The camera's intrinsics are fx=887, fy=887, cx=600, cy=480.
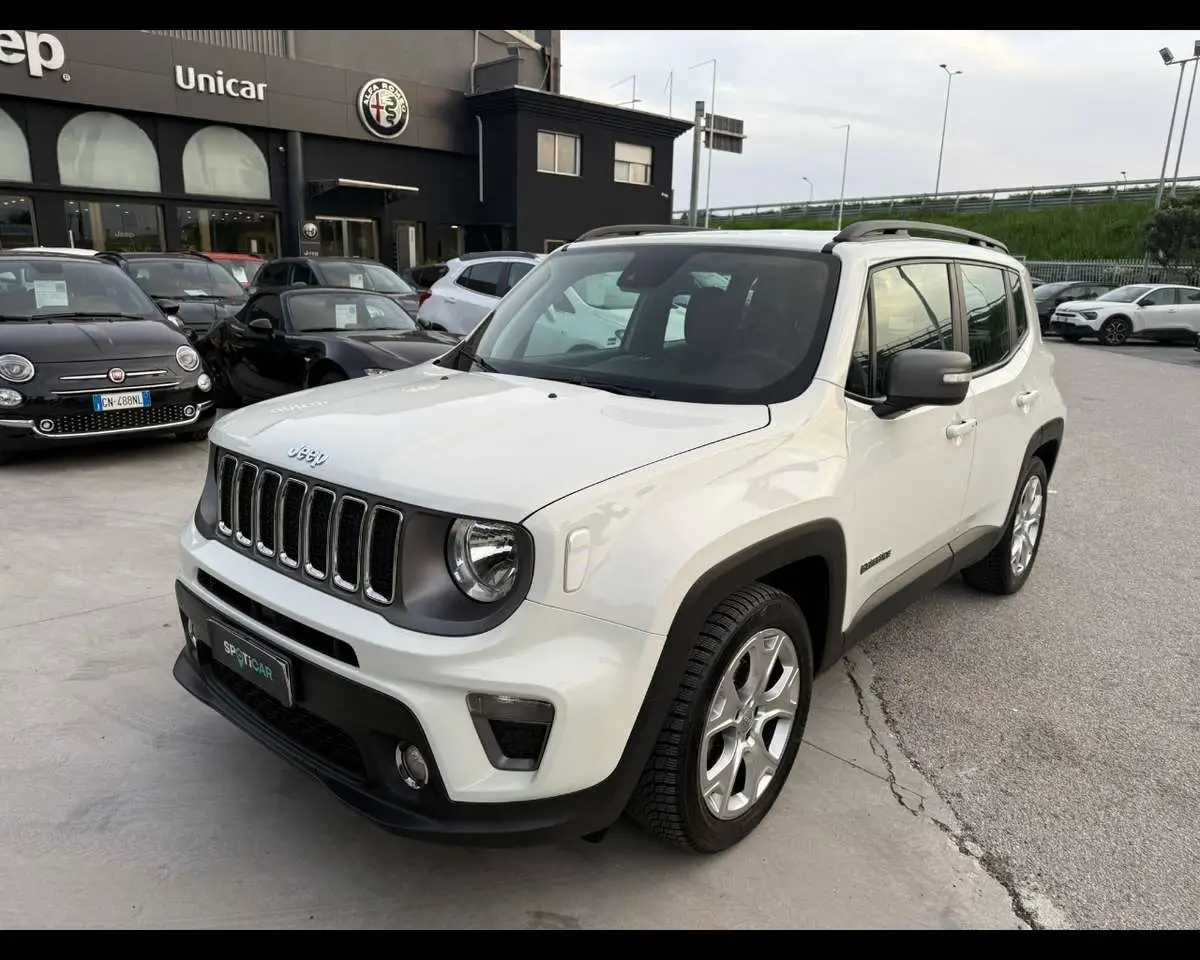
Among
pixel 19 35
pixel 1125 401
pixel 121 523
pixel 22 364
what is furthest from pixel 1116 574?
pixel 19 35

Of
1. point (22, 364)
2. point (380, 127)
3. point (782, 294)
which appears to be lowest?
point (22, 364)

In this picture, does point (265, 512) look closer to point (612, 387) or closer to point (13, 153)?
point (612, 387)

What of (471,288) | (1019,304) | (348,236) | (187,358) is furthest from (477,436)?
(348,236)

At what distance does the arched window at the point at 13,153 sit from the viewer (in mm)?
18703

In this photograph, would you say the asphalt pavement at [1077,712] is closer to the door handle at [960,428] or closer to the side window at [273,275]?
the door handle at [960,428]

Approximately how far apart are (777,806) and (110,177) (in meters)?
22.4

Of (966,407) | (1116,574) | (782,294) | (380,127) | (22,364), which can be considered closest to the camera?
(782,294)

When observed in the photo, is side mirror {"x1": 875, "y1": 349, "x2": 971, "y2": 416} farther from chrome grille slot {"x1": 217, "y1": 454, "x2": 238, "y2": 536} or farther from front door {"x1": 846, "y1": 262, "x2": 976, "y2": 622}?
chrome grille slot {"x1": 217, "y1": 454, "x2": 238, "y2": 536}

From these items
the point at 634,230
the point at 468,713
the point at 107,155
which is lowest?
the point at 468,713

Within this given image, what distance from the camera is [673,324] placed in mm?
3277

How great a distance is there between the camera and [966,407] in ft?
12.1

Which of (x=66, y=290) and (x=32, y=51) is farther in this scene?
(x=32, y=51)
